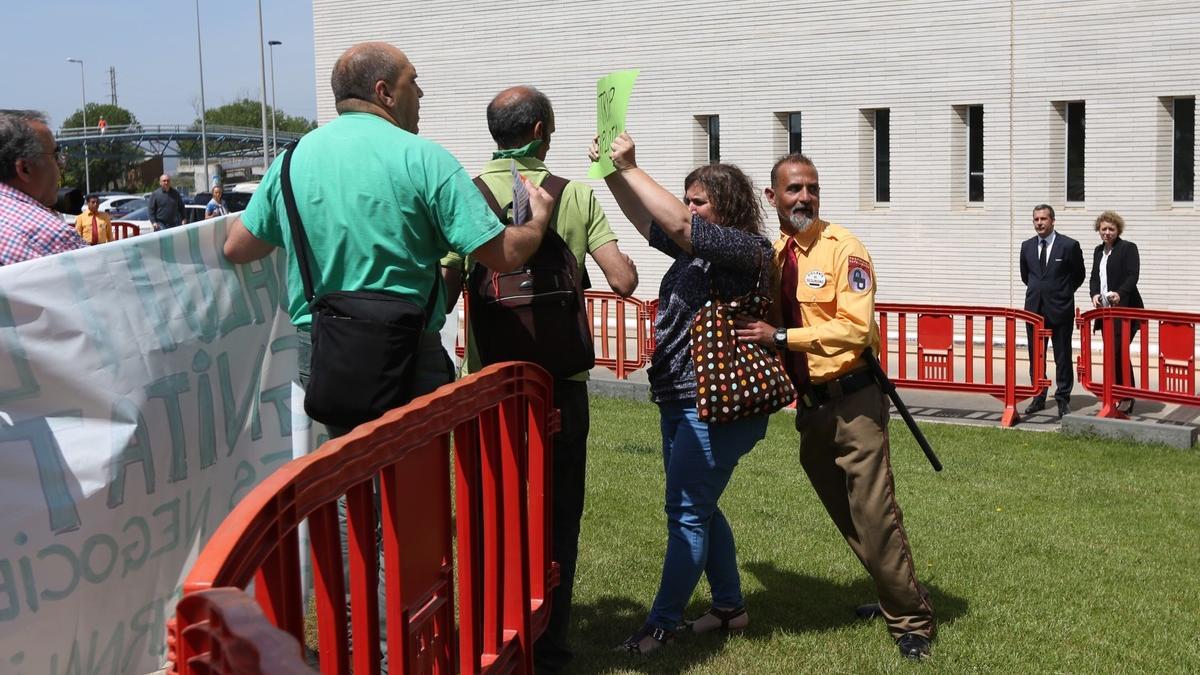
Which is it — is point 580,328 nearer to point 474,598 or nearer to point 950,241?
point 474,598

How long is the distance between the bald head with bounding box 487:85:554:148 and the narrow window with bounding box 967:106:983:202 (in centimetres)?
1459

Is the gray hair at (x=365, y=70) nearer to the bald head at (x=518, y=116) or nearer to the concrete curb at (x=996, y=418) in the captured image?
the bald head at (x=518, y=116)

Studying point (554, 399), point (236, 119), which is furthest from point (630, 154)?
point (236, 119)

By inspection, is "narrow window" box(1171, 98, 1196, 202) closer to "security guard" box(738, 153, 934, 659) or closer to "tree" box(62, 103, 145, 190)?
"security guard" box(738, 153, 934, 659)

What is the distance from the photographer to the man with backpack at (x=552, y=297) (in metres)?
4.58

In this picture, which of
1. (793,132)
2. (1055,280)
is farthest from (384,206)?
(793,132)

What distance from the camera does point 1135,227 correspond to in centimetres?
1659

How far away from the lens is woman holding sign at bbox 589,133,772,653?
15.5 feet

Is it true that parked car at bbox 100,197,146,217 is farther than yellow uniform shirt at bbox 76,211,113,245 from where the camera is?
Yes

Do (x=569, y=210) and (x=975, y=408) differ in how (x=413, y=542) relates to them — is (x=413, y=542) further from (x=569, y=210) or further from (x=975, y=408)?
(x=975, y=408)

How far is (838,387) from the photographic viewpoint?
5219 mm

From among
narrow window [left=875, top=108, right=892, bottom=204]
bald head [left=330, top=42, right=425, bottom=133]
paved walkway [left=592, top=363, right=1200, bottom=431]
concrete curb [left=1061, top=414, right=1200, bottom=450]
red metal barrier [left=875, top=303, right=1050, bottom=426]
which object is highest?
narrow window [left=875, top=108, right=892, bottom=204]

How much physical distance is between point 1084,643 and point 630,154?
274 cm

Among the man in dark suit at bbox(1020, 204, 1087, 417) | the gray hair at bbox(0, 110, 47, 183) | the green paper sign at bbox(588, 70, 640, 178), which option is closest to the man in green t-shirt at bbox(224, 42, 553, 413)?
the green paper sign at bbox(588, 70, 640, 178)
